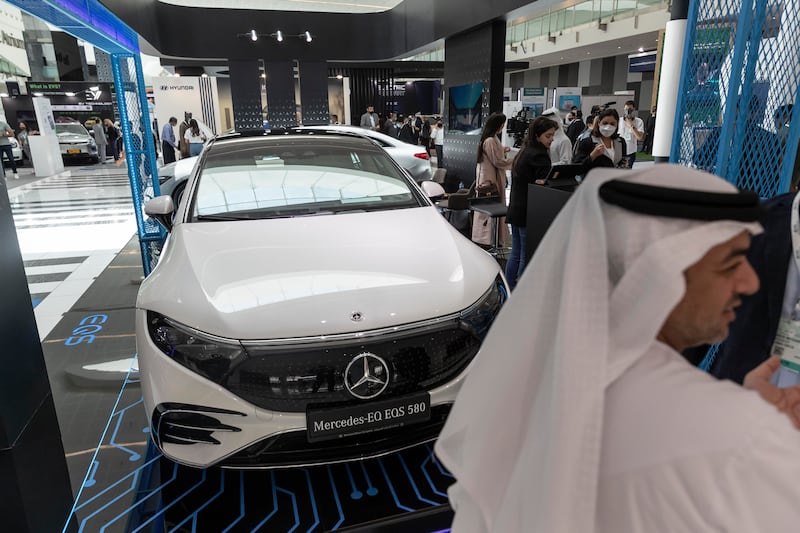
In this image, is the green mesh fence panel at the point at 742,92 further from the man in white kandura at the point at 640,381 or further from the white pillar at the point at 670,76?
the man in white kandura at the point at 640,381

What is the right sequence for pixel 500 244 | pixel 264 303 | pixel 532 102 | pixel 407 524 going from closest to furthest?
pixel 407 524
pixel 264 303
pixel 500 244
pixel 532 102

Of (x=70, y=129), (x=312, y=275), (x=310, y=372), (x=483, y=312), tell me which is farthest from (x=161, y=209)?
(x=70, y=129)

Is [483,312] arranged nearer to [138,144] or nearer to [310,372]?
[310,372]

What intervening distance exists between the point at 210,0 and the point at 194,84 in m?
2.52

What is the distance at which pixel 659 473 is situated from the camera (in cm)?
72

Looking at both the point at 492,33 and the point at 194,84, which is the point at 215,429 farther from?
the point at 194,84

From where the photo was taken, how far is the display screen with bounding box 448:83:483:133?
866 cm

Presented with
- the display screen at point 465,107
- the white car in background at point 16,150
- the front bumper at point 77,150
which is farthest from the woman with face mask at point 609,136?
the front bumper at point 77,150

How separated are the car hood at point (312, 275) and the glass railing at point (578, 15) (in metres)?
14.3

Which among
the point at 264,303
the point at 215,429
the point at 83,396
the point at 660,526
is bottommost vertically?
the point at 83,396

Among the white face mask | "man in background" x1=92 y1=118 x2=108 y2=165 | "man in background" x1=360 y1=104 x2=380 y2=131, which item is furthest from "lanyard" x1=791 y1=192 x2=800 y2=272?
"man in background" x1=92 y1=118 x2=108 y2=165

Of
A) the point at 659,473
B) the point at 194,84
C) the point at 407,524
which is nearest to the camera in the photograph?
the point at 659,473

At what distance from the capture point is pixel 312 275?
220cm

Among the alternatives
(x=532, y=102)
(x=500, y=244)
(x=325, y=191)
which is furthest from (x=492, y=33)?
(x=532, y=102)
